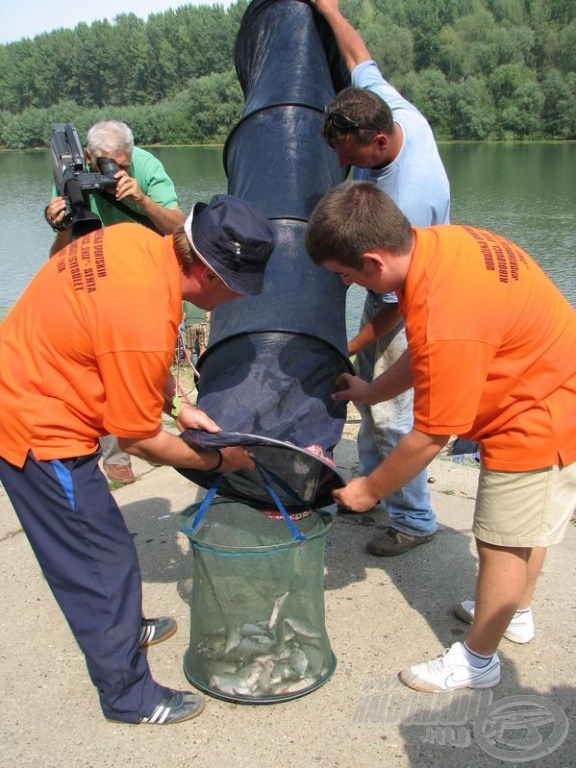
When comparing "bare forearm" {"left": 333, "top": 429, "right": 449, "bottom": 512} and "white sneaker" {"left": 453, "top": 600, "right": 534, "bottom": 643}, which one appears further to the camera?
"white sneaker" {"left": 453, "top": 600, "right": 534, "bottom": 643}

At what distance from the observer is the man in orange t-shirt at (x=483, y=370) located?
2.57 metres

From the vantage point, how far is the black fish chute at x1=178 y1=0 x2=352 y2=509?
310cm

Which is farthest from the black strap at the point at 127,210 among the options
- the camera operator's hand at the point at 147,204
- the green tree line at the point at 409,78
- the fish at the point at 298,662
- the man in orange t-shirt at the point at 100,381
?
the green tree line at the point at 409,78

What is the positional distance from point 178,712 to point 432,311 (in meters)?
1.77

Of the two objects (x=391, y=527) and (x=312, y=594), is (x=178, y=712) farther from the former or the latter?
(x=391, y=527)

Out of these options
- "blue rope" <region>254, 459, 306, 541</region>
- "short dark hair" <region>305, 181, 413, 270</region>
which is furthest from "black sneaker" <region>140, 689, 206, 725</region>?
"short dark hair" <region>305, 181, 413, 270</region>

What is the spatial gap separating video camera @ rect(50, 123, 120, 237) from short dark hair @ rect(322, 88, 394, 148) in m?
1.62

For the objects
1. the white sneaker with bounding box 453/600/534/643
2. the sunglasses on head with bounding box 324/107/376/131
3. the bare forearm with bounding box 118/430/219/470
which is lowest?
the white sneaker with bounding box 453/600/534/643

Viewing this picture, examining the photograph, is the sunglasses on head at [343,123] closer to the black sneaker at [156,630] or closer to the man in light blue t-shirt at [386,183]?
the man in light blue t-shirt at [386,183]

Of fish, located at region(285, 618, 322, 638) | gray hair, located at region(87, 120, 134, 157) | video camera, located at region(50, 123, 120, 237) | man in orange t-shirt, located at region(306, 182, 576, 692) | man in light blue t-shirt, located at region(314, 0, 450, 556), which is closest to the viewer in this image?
man in orange t-shirt, located at region(306, 182, 576, 692)

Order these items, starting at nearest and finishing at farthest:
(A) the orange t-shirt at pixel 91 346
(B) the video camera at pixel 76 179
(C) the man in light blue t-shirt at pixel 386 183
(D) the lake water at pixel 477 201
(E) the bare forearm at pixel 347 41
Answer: (A) the orange t-shirt at pixel 91 346 → (C) the man in light blue t-shirt at pixel 386 183 → (E) the bare forearm at pixel 347 41 → (B) the video camera at pixel 76 179 → (D) the lake water at pixel 477 201

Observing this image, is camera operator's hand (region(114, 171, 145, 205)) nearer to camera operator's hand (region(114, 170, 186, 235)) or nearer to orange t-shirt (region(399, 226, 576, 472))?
camera operator's hand (region(114, 170, 186, 235))

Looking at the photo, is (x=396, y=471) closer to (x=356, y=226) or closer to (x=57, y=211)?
(x=356, y=226)

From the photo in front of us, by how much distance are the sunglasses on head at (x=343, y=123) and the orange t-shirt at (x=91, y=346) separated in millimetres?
1098
